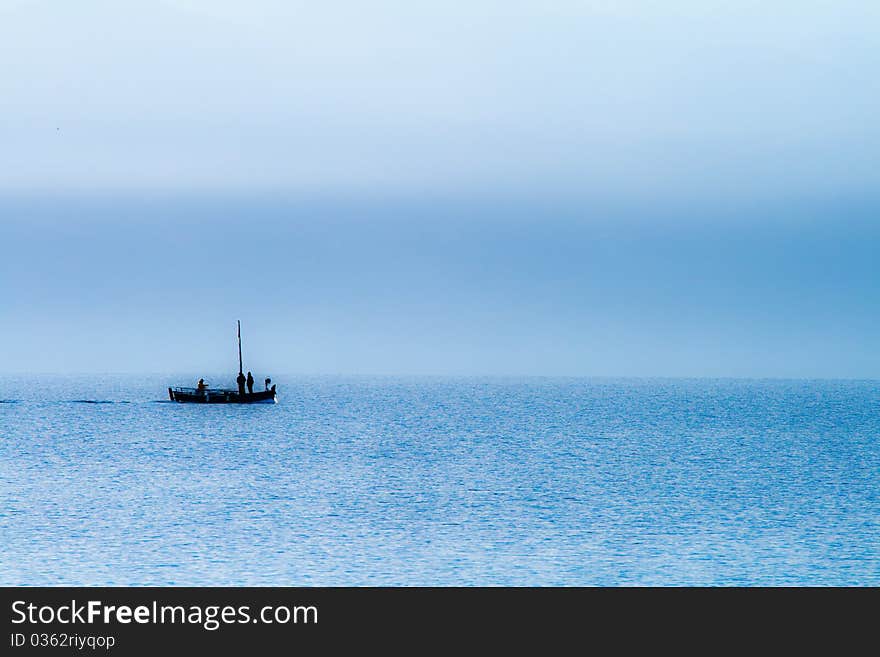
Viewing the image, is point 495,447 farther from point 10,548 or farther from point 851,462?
point 10,548

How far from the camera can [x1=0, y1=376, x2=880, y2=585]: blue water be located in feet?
120

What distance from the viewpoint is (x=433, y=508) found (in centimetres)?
5066

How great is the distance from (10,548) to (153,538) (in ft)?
16.0

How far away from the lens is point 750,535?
44.1m

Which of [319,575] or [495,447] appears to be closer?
[319,575]

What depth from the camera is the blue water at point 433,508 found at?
3662 centimetres

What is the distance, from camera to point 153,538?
41.7 meters
